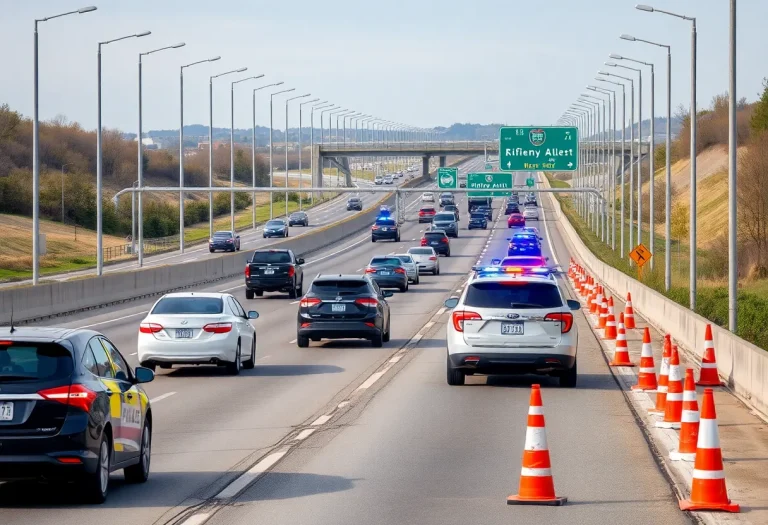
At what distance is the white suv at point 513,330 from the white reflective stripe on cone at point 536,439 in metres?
9.26

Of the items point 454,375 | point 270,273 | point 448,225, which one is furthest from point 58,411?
point 448,225

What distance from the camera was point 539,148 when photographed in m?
71.3

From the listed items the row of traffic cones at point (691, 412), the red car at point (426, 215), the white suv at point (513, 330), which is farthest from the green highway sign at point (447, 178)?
the white suv at point (513, 330)

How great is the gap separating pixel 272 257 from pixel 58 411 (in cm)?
3863

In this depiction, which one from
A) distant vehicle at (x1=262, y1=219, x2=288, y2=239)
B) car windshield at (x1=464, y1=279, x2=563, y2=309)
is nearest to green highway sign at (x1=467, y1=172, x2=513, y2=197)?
distant vehicle at (x1=262, y1=219, x2=288, y2=239)

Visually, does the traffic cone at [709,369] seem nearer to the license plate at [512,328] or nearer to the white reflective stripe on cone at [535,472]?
the license plate at [512,328]

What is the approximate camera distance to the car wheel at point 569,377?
20.8 meters

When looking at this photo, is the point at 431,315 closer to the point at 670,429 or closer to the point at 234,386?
the point at 234,386

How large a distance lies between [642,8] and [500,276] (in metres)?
18.6

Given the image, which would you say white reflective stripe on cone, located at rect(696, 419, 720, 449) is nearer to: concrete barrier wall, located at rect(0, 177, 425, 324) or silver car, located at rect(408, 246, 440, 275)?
concrete barrier wall, located at rect(0, 177, 425, 324)

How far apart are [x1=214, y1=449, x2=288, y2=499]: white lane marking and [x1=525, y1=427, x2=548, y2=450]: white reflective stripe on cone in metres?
2.41

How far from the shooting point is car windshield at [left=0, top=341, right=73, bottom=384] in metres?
10.7

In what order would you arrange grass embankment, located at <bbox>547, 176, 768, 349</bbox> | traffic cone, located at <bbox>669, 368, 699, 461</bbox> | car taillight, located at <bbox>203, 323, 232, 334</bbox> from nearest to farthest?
traffic cone, located at <bbox>669, 368, 699, 461</bbox> < car taillight, located at <bbox>203, 323, 232, 334</bbox> < grass embankment, located at <bbox>547, 176, 768, 349</bbox>

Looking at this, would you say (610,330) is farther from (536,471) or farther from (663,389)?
(536,471)
